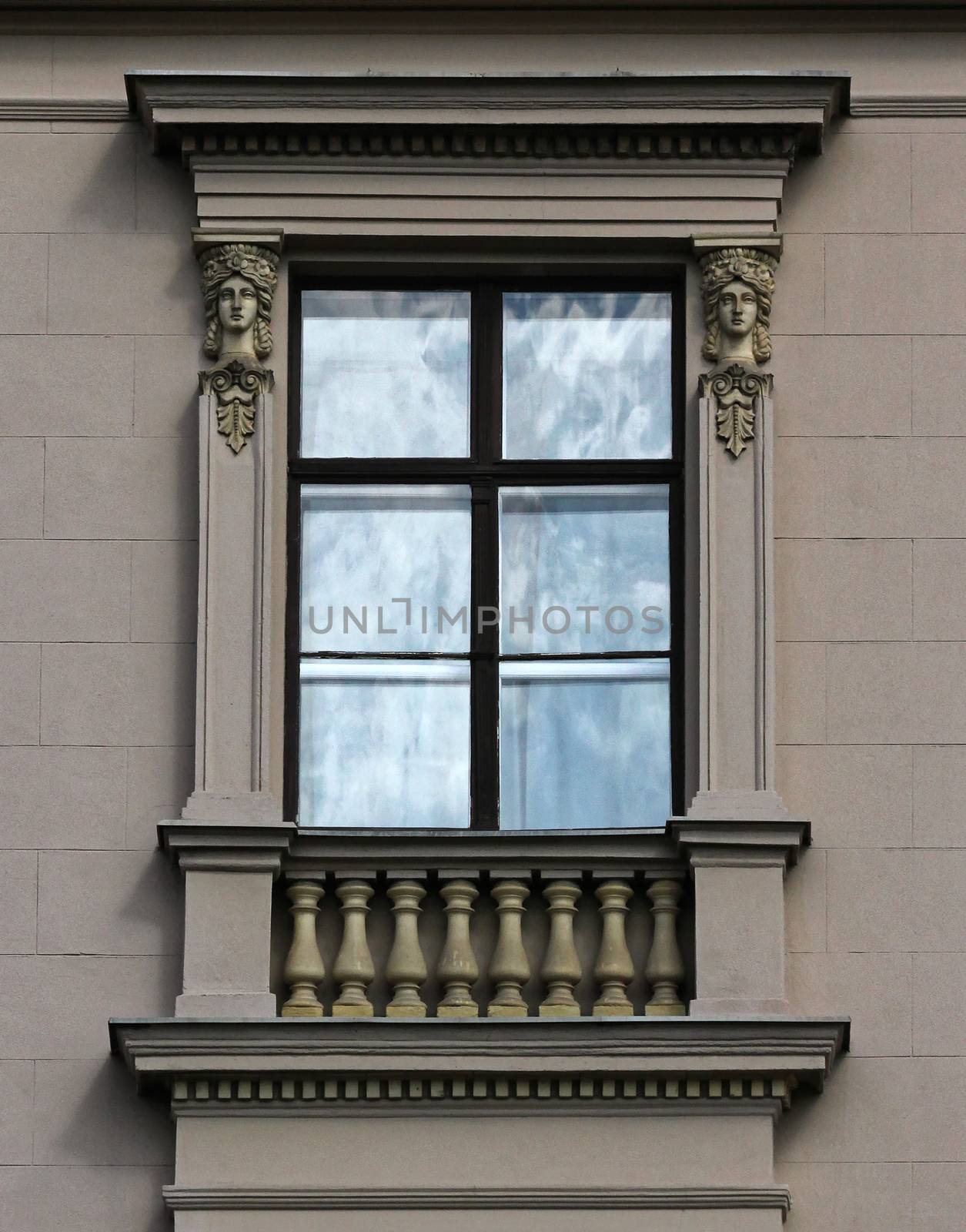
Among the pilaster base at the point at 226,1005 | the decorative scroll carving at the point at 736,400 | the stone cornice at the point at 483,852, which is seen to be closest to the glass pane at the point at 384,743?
the stone cornice at the point at 483,852

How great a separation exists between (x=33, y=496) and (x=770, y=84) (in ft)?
11.1

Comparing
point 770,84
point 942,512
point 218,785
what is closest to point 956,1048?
point 942,512

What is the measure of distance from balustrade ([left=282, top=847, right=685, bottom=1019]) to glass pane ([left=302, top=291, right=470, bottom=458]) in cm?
185

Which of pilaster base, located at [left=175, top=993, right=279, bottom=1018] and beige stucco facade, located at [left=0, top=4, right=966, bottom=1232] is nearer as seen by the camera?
beige stucco facade, located at [left=0, top=4, right=966, bottom=1232]

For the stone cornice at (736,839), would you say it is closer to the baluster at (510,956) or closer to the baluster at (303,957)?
the baluster at (510,956)

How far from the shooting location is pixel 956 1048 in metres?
11.4

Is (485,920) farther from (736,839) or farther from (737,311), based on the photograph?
(737,311)

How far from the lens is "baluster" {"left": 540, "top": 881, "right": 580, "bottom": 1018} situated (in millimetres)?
11344

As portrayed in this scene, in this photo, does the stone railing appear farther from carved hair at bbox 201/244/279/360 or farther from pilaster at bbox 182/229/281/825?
carved hair at bbox 201/244/279/360

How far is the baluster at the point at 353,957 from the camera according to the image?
37.2 ft

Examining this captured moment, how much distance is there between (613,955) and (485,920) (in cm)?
52

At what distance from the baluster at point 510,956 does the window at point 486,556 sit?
0.43 metres

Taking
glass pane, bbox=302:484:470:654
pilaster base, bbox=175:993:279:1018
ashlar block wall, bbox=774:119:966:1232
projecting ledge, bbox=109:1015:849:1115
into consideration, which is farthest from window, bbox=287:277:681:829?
projecting ledge, bbox=109:1015:849:1115

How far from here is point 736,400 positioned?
12047 millimetres
